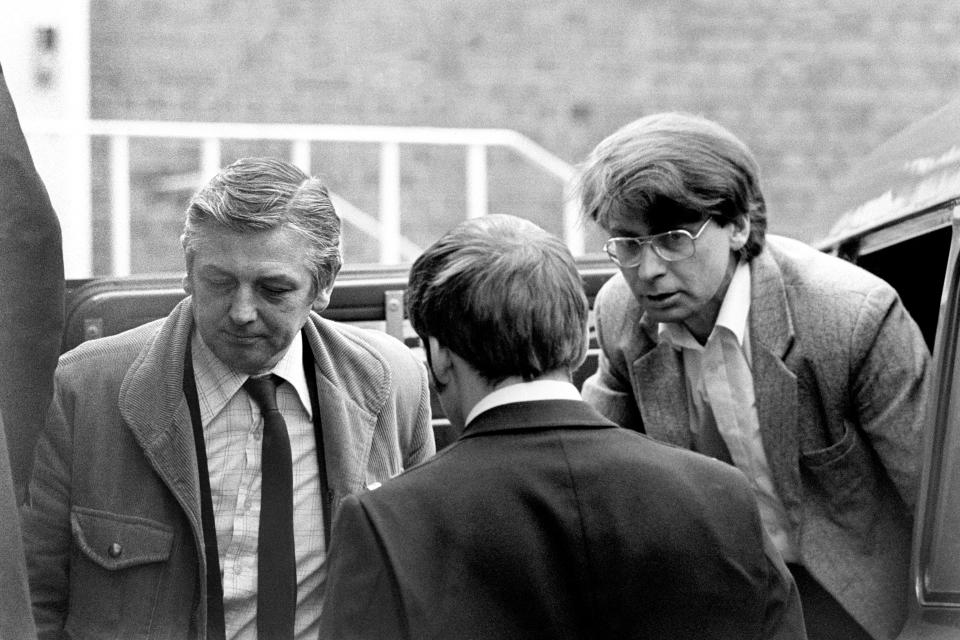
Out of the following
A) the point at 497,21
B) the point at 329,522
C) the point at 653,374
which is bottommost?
the point at 329,522

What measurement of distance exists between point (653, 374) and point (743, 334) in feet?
0.77

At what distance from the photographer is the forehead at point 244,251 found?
2.38m

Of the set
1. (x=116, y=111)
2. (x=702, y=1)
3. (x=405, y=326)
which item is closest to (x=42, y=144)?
(x=116, y=111)

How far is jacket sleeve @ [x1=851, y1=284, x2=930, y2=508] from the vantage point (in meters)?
2.65

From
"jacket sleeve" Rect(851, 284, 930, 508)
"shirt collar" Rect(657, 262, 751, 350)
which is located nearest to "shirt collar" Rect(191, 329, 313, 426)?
"shirt collar" Rect(657, 262, 751, 350)

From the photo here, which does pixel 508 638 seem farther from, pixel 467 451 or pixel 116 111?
pixel 116 111

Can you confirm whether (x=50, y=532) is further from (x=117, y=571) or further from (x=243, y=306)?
(x=243, y=306)

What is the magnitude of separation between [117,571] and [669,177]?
48.2 inches

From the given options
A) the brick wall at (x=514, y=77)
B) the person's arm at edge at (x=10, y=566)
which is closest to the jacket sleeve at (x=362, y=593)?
the person's arm at edge at (x=10, y=566)

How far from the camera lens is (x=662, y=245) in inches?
105

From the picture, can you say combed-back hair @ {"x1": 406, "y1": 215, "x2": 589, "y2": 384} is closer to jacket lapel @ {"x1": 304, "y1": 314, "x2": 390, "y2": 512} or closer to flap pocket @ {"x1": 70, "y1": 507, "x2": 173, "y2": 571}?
jacket lapel @ {"x1": 304, "y1": 314, "x2": 390, "y2": 512}

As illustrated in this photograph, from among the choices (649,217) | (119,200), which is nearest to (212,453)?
(649,217)

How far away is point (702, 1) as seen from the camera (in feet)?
26.0

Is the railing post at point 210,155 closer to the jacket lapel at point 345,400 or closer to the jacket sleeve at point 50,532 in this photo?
the jacket lapel at point 345,400
